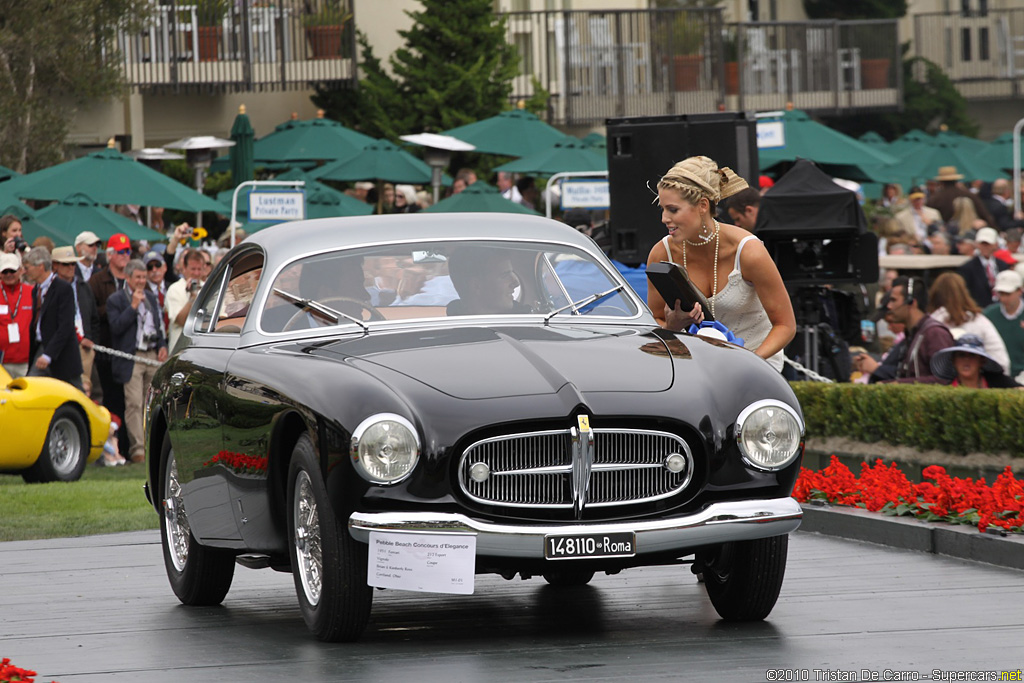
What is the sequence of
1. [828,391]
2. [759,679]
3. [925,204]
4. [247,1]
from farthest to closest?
1. [247,1]
2. [925,204]
3. [828,391]
4. [759,679]

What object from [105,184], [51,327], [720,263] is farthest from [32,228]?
[720,263]

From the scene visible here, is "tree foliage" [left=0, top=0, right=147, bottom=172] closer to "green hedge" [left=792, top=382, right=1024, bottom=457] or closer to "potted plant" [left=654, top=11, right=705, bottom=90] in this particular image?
"green hedge" [left=792, top=382, right=1024, bottom=457]

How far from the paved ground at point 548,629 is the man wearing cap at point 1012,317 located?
20.3ft

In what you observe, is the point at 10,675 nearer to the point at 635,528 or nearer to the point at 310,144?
the point at 635,528

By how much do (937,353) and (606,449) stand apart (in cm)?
746

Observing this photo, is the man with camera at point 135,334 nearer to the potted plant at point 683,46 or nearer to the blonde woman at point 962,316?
the blonde woman at point 962,316

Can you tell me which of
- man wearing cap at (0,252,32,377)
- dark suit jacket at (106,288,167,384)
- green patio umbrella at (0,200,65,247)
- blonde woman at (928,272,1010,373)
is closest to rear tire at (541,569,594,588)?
blonde woman at (928,272,1010,373)

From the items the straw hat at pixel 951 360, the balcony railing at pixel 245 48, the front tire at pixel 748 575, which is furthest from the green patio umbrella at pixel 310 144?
the front tire at pixel 748 575

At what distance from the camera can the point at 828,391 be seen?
1359 centimetres

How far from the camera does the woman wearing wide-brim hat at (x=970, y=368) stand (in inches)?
533

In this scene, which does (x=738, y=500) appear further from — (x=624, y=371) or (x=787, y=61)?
(x=787, y=61)

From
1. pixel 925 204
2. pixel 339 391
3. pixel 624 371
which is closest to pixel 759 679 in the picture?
pixel 624 371

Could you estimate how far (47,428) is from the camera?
53.1 feet

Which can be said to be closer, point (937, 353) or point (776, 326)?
point (776, 326)
